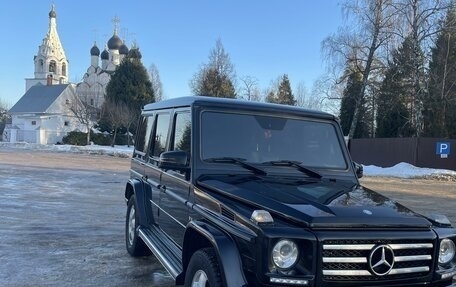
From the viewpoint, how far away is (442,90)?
3362cm

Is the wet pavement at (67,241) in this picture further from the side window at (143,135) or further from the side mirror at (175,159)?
the side mirror at (175,159)

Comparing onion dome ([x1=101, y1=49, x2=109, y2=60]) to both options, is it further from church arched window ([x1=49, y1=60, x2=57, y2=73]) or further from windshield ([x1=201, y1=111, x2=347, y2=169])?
windshield ([x1=201, y1=111, x2=347, y2=169])

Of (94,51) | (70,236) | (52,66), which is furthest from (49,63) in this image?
(70,236)

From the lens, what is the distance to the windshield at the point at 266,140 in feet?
15.8

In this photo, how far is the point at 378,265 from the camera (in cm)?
339

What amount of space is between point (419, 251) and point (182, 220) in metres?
2.20

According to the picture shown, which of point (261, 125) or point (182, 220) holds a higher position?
point (261, 125)

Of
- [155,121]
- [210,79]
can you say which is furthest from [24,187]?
[210,79]

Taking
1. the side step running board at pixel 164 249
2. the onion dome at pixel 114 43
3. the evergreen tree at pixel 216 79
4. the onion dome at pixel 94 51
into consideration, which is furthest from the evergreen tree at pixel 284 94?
the side step running board at pixel 164 249

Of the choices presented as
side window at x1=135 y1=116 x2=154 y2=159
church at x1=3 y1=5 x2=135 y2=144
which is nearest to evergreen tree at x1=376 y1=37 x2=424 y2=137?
side window at x1=135 y1=116 x2=154 y2=159

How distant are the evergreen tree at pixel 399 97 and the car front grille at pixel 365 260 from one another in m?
30.9

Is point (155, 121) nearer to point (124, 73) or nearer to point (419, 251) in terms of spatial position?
point (419, 251)

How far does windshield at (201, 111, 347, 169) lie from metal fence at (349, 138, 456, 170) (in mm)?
25510

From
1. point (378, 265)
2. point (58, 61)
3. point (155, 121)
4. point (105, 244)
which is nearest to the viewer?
point (378, 265)
